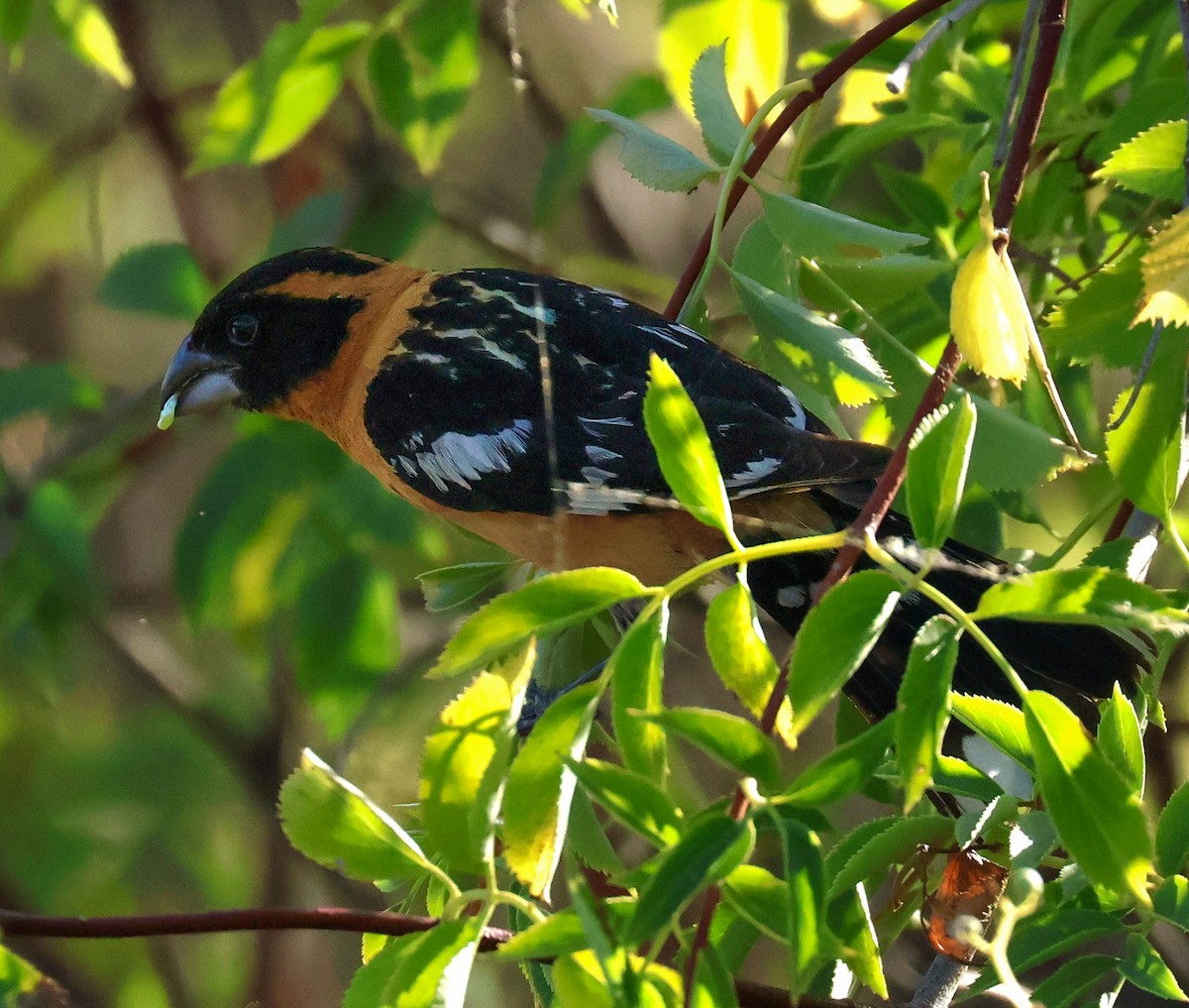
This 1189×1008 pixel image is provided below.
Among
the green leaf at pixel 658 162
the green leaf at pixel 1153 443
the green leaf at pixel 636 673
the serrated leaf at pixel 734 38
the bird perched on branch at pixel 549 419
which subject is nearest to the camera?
the green leaf at pixel 636 673

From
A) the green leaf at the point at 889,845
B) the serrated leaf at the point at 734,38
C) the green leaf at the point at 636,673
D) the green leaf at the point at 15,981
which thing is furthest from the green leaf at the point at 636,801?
the serrated leaf at the point at 734,38

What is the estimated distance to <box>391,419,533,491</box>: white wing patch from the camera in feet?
6.48

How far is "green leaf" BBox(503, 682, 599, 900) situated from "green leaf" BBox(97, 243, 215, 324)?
5.52 feet

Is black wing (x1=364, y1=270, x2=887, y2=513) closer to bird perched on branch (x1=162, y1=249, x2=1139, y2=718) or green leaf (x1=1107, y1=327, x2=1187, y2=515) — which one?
bird perched on branch (x1=162, y1=249, x2=1139, y2=718)

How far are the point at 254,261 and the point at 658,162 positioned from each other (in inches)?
74.1

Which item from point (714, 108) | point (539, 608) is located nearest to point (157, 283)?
point (714, 108)

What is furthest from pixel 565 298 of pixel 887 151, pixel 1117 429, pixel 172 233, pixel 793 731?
pixel 172 233

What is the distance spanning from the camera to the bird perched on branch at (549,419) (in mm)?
1587

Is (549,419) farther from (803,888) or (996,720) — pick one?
(803,888)

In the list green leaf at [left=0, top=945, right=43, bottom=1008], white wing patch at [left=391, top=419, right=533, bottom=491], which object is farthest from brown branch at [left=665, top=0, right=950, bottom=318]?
green leaf at [left=0, top=945, right=43, bottom=1008]

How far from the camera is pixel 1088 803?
833 millimetres

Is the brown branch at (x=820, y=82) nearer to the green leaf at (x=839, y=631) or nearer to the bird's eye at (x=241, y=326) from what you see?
the green leaf at (x=839, y=631)

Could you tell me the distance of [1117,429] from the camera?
108cm

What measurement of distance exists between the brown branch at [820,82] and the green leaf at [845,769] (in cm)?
61
